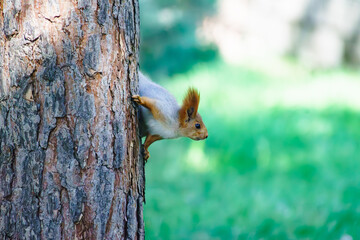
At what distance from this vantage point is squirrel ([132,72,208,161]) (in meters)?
2.06

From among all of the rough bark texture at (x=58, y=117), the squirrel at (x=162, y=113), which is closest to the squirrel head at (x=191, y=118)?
the squirrel at (x=162, y=113)

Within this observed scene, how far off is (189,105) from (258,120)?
238 cm

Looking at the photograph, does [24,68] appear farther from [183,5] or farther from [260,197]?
[183,5]

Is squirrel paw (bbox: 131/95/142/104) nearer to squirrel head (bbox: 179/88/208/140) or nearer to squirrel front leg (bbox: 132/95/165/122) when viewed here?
squirrel front leg (bbox: 132/95/165/122)

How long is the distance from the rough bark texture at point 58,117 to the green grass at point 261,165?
1.29 metres

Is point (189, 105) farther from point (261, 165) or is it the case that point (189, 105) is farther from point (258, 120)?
point (258, 120)

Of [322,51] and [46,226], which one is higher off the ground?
[322,51]

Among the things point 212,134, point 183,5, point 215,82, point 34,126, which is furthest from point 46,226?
point 183,5

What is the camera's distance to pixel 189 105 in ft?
7.33

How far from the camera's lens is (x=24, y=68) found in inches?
68.7

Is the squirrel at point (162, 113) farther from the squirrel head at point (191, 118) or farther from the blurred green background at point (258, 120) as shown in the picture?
the blurred green background at point (258, 120)

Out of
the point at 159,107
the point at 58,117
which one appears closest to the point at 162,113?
the point at 159,107

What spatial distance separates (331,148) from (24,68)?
294 cm

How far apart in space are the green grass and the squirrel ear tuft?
100cm
